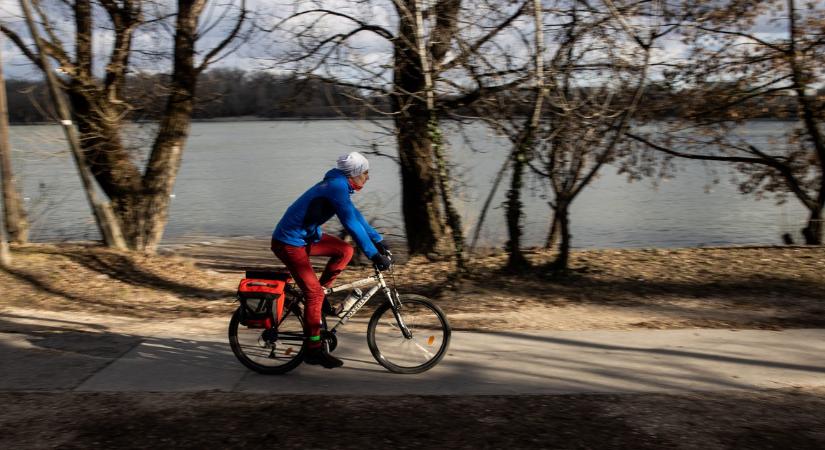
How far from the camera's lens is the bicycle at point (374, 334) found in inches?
246

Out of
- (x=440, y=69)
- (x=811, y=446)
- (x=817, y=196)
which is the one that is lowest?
(x=811, y=446)

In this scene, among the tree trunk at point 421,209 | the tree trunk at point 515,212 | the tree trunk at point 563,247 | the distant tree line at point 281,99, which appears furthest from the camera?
the tree trunk at point 421,209

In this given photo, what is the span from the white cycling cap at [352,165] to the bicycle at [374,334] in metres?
0.77

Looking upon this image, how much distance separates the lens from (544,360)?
21.7 feet

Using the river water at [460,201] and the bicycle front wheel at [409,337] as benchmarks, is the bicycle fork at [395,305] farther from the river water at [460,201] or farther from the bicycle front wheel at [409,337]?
the river water at [460,201]

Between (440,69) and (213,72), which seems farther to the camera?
(213,72)

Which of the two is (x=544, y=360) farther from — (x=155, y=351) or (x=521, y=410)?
(x=155, y=351)

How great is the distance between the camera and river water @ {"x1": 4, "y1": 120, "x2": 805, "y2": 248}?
1245 cm

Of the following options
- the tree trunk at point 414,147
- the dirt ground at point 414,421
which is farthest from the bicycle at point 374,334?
the tree trunk at point 414,147

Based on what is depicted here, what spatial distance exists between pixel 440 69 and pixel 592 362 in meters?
4.29

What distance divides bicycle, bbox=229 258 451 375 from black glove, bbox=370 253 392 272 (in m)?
0.16

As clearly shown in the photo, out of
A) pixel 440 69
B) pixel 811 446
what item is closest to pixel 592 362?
pixel 811 446

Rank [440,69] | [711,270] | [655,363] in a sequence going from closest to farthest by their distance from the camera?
[655,363]
[440,69]
[711,270]

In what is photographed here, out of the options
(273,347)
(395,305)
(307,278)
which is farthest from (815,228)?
(273,347)
